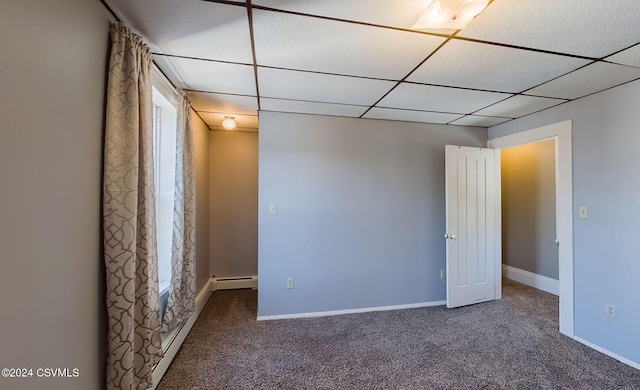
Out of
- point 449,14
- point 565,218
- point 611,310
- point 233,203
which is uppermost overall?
point 449,14

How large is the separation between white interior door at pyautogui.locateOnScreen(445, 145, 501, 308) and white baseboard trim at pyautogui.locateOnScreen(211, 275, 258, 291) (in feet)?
8.64

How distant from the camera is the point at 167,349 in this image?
2039 mm

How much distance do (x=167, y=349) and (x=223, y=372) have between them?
18.8 inches

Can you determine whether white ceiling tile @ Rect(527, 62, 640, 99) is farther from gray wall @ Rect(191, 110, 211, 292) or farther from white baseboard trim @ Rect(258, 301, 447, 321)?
gray wall @ Rect(191, 110, 211, 292)

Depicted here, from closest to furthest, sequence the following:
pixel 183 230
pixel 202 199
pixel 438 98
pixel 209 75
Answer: pixel 209 75
pixel 183 230
pixel 438 98
pixel 202 199

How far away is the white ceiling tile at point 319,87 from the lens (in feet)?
6.67

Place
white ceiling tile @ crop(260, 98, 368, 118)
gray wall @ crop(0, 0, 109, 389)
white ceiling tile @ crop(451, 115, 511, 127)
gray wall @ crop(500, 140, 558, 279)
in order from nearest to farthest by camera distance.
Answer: gray wall @ crop(0, 0, 109, 389), white ceiling tile @ crop(260, 98, 368, 118), white ceiling tile @ crop(451, 115, 511, 127), gray wall @ crop(500, 140, 558, 279)

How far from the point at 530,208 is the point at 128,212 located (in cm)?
495

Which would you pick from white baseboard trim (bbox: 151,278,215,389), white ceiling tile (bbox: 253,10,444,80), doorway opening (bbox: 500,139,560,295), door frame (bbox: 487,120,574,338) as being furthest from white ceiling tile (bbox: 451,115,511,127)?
white baseboard trim (bbox: 151,278,215,389)

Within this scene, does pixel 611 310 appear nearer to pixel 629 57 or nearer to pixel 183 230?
pixel 629 57

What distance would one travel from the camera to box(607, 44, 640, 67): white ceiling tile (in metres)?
1.62

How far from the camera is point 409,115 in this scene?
9.84 feet

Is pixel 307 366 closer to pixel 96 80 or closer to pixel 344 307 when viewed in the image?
pixel 344 307

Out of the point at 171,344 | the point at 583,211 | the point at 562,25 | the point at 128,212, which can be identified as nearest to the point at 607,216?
the point at 583,211
